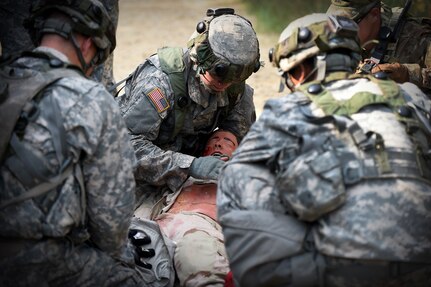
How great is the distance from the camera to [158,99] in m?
5.41

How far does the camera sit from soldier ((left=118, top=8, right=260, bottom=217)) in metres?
5.32

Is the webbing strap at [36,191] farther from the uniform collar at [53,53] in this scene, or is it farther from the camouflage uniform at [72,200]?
the uniform collar at [53,53]

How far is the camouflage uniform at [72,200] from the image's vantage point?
3.87 m

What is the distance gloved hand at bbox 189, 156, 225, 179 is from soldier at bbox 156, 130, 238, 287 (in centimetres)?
22

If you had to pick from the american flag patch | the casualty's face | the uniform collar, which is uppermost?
the uniform collar

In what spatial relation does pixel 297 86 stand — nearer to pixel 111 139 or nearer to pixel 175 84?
pixel 111 139

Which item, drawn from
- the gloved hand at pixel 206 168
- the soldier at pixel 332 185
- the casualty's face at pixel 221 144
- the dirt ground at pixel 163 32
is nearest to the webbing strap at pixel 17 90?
the soldier at pixel 332 185

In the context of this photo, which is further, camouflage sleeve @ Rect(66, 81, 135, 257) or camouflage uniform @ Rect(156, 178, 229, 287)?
camouflage uniform @ Rect(156, 178, 229, 287)

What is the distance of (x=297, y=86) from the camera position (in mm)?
4168

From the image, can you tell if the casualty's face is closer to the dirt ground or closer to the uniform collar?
the uniform collar

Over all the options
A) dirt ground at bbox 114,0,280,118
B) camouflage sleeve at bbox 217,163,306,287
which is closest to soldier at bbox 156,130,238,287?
camouflage sleeve at bbox 217,163,306,287

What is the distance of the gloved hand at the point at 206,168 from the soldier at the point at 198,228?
224 millimetres

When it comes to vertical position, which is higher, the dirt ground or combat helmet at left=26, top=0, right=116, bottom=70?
combat helmet at left=26, top=0, right=116, bottom=70

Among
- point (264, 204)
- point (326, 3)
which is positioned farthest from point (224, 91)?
point (326, 3)
